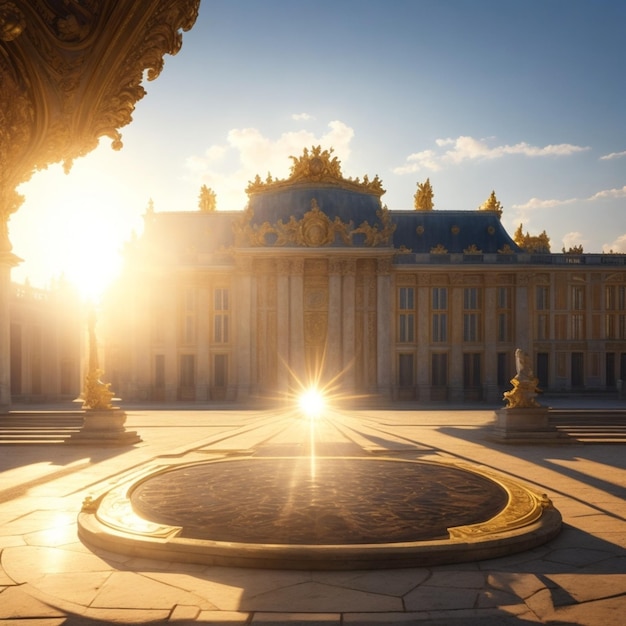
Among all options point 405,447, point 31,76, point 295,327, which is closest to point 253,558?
point 31,76

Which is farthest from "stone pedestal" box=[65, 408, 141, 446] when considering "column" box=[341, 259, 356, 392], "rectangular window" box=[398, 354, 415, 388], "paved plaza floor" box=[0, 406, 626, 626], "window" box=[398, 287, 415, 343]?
"window" box=[398, 287, 415, 343]

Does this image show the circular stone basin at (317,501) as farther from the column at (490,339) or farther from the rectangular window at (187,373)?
the column at (490,339)

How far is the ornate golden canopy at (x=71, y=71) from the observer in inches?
169

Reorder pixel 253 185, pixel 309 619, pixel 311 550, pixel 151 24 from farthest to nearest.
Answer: pixel 253 185 → pixel 311 550 → pixel 309 619 → pixel 151 24

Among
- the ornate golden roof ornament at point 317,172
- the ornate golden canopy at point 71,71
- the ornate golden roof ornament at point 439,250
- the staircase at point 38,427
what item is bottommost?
the staircase at point 38,427

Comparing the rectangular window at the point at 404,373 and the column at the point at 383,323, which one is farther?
the rectangular window at the point at 404,373

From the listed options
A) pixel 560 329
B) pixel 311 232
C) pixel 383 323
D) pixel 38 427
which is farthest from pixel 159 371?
pixel 560 329

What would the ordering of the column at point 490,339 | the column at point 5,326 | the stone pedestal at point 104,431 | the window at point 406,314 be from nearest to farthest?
the stone pedestal at point 104,431, the column at point 5,326, the column at point 490,339, the window at point 406,314

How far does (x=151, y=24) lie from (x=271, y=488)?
9.40m

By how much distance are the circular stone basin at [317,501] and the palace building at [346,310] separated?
123 feet

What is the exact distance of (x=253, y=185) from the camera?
5675 centimetres

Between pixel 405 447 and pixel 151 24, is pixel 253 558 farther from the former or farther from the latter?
pixel 405 447

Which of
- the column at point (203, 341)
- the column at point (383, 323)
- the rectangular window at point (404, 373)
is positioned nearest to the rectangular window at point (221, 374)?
the column at point (203, 341)

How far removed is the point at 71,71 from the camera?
4.62 meters
